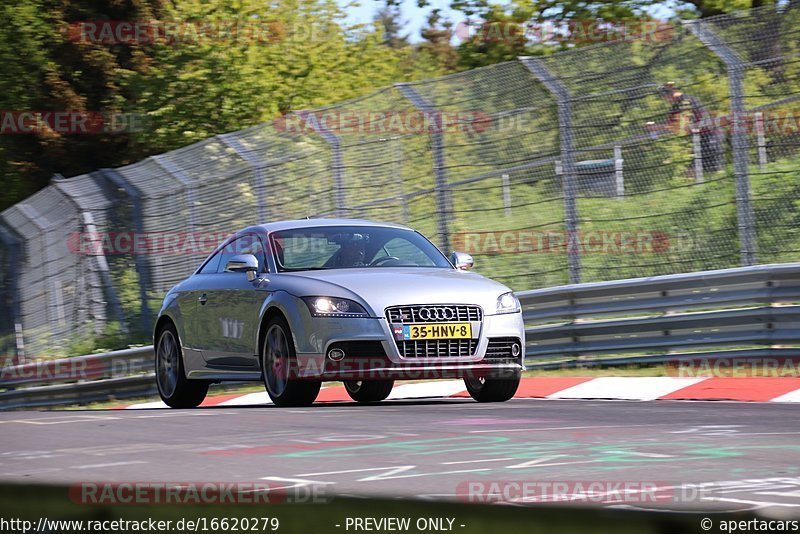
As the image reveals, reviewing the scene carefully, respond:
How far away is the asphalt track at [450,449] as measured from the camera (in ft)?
17.7

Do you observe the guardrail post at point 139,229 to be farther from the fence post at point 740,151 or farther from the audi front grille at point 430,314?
the audi front grille at point 430,314

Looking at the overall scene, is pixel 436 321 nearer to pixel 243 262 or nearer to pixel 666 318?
pixel 243 262

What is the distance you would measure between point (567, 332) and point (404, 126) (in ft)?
10.1

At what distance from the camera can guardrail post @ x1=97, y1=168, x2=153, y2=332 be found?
19.0 metres

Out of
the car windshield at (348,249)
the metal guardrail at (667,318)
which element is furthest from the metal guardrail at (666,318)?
the car windshield at (348,249)

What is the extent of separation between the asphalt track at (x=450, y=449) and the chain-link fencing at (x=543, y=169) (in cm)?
299

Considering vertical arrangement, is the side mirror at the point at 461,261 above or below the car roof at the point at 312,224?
below

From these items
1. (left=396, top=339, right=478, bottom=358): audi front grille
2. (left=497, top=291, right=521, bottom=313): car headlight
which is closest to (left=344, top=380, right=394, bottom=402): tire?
(left=497, top=291, right=521, bottom=313): car headlight

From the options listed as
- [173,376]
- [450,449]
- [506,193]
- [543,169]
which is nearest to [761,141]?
[543,169]

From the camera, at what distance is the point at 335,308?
32.3 feet

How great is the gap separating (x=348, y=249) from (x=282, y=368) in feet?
4.17

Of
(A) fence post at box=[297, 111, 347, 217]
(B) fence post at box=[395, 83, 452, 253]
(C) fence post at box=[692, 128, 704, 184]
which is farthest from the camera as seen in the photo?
(A) fence post at box=[297, 111, 347, 217]

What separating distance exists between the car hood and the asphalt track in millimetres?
773

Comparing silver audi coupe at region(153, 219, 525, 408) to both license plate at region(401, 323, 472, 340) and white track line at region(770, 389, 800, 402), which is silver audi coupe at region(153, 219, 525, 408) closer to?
license plate at region(401, 323, 472, 340)
